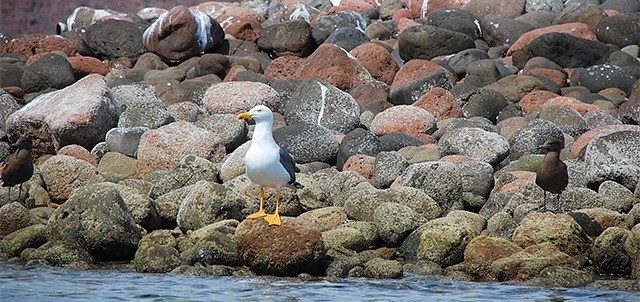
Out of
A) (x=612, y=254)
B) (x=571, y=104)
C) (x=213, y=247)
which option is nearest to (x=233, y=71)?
(x=571, y=104)

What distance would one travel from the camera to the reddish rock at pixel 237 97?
69.6ft

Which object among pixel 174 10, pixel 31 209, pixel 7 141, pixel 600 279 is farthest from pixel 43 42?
pixel 600 279

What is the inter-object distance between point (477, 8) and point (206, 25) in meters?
9.34

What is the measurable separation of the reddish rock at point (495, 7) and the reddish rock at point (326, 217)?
20245 millimetres

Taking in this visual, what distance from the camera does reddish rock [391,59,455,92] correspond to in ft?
79.0

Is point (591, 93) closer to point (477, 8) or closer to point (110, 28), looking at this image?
point (477, 8)

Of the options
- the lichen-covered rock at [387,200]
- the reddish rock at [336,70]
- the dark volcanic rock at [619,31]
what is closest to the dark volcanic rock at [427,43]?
the reddish rock at [336,70]

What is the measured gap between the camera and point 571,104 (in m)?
21.4

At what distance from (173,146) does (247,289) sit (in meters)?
7.36

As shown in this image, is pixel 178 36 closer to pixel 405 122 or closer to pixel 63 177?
pixel 405 122

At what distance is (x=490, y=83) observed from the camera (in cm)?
2438

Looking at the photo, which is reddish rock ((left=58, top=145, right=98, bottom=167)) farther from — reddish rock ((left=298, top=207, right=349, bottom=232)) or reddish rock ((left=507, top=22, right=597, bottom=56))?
reddish rock ((left=507, top=22, right=597, bottom=56))

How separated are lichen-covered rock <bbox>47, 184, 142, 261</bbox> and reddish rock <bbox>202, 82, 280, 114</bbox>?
8.85 metres

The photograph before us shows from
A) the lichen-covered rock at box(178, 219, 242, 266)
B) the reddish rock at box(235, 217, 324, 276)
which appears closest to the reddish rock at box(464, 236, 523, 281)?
the reddish rock at box(235, 217, 324, 276)
